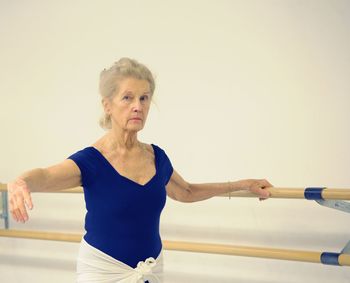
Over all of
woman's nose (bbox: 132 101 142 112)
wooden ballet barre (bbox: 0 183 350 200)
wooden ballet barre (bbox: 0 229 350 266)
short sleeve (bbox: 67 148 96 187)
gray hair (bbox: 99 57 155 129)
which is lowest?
wooden ballet barre (bbox: 0 229 350 266)

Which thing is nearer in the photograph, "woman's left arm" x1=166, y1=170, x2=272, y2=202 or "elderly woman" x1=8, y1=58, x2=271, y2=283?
"elderly woman" x1=8, y1=58, x2=271, y2=283

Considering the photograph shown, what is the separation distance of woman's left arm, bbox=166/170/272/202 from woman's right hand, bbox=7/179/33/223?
2.25ft

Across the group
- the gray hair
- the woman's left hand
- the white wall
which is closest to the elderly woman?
the gray hair

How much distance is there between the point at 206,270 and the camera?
2.51 metres

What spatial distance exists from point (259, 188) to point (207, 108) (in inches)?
23.9

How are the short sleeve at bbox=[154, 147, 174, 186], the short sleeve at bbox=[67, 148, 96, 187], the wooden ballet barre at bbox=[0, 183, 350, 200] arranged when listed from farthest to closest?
the wooden ballet barre at bbox=[0, 183, 350, 200] < the short sleeve at bbox=[154, 147, 174, 186] < the short sleeve at bbox=[67, 148, 96, 187]

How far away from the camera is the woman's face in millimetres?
1608

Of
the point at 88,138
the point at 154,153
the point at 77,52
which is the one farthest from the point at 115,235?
the point at 77,52

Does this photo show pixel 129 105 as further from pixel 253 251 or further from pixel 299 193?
pixel 253 251

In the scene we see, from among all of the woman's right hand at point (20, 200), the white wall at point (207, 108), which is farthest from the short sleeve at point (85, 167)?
the white wall at point (207, 108)

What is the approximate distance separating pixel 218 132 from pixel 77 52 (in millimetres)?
846

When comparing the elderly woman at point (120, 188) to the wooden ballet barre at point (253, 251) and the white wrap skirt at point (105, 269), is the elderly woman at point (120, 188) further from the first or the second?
the wooden ballet barre at point (253, 251)

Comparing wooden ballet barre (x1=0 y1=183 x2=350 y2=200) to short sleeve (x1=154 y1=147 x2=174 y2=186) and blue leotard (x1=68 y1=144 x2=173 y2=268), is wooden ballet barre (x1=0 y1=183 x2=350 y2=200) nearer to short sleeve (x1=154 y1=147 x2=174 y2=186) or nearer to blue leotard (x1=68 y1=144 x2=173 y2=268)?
short sleeve (x1=154 y1=147 x2=174 y2=186)

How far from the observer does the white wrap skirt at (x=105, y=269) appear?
1.55m
